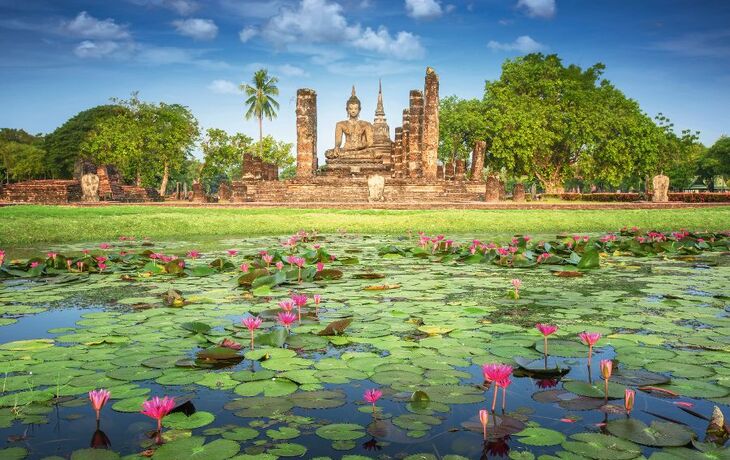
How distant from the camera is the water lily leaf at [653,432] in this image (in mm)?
1532

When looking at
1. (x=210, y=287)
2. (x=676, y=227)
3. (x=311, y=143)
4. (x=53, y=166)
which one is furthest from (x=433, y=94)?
(x=53, y=166)

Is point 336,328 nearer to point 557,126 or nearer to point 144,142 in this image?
point 557,126

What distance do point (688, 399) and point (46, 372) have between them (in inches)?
90.6

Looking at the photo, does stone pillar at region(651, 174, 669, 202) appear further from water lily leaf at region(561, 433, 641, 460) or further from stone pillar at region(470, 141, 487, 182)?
water lily leaf at region(561, 433, 641, 460)

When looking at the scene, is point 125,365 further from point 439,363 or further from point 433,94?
point 433,94

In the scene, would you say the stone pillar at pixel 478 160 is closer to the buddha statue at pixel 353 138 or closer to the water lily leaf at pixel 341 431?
the buddha statue at pixel 353 138

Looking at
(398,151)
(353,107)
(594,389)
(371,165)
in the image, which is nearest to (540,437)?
(594,389)

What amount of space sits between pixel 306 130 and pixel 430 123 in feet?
18.9

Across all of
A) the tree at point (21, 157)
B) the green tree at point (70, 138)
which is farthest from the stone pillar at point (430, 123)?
the tree at point (21, 157)

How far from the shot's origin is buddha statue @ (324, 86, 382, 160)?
2930 cm

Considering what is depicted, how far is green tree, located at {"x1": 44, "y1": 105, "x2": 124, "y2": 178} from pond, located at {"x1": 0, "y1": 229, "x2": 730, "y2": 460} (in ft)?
164

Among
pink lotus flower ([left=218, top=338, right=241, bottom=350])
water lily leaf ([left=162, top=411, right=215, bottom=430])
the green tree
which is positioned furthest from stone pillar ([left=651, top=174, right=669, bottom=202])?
the green tree

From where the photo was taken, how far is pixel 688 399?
188 cm

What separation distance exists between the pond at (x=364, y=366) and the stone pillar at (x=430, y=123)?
20.5 m
